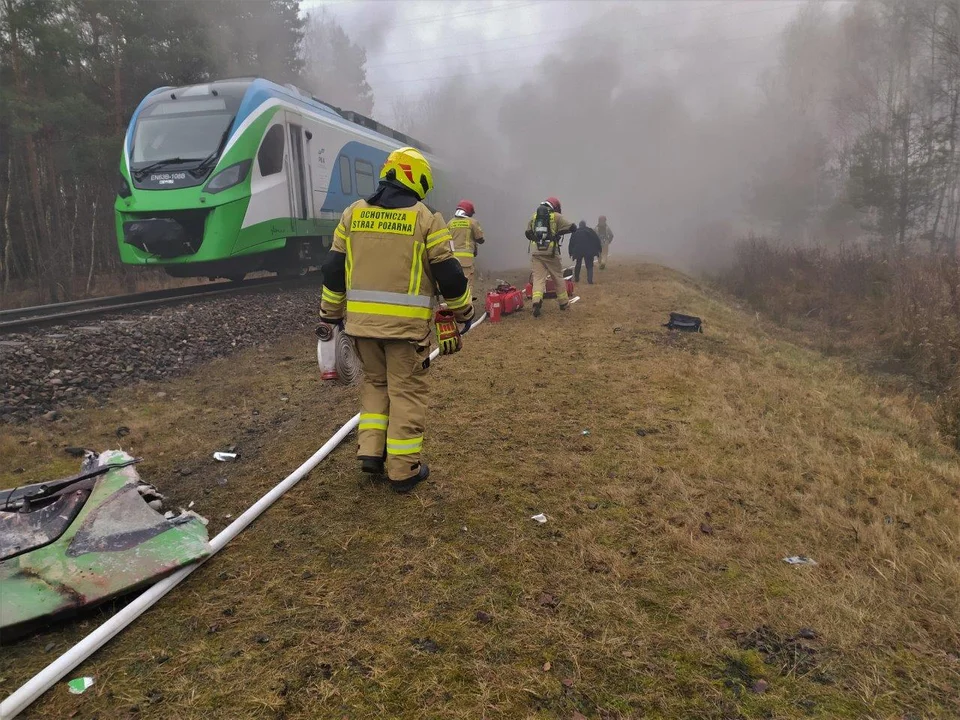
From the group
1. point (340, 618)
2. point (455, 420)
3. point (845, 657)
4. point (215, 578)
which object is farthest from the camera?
point (455, 420)

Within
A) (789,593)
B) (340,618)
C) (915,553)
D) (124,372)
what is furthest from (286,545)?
(124,372)

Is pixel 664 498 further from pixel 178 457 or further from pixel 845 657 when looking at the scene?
pixel 178 457

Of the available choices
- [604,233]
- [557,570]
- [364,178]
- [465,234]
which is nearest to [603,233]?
[604,233]

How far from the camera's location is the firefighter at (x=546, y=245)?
8.44 meters

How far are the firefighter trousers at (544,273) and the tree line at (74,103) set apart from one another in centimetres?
1203

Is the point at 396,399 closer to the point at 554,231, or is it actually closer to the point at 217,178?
the point at 554,231

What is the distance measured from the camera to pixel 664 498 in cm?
305

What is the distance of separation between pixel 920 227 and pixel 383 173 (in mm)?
26950

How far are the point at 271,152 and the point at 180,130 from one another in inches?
49.6

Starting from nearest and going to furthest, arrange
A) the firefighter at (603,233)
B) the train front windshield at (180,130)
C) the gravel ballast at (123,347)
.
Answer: the gravel ballast at (123,347)
the train front windshield at (180,130)
the firefighter at (603,233)

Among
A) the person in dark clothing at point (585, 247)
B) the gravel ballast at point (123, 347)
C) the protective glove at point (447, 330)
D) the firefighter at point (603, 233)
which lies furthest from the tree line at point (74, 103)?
the protective glove at point (447, 330)

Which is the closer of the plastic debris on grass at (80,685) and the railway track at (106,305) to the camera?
the plastic debris on grass at (80,685)

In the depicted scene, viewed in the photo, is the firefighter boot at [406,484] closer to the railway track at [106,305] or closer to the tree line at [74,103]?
the railway track at [106,305]

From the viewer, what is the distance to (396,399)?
10.2ft
